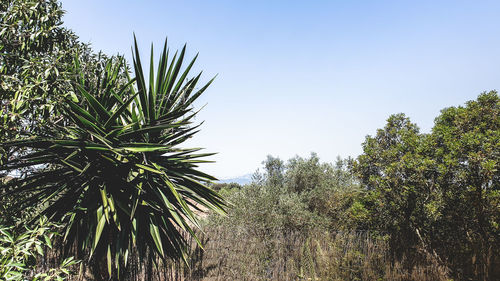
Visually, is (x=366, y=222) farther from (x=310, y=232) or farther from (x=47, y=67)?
(x=47, y=67)

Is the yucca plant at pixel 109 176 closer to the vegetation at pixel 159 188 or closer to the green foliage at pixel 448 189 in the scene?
the vegetation at pixel 159 188

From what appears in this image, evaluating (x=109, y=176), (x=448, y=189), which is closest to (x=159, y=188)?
(x=109, y=176)

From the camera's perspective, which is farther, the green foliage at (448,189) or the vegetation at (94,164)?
the green foliage at (448,189)

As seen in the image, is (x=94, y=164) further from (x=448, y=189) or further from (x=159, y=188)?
(x=448, y=189)

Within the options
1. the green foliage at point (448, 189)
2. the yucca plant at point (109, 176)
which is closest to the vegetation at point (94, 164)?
the yucca plant at point (109, 176)

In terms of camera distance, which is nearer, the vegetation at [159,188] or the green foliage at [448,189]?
the vegetation at [159,188]

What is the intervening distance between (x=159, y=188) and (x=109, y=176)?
0.64 meters

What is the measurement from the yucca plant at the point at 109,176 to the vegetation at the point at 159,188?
0.06 feet

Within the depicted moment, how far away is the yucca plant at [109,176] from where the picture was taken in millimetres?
2928

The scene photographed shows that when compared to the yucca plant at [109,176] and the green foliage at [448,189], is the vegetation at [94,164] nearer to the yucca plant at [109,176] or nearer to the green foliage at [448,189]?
the yucca plant at [109,176]

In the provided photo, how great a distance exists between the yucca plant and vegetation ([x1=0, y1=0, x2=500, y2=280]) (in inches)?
0.7

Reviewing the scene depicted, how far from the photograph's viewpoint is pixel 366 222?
5.62m

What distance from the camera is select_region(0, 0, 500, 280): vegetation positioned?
2.78 meters

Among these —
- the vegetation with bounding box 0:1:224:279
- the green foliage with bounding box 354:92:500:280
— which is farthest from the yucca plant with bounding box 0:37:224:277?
the green foliage with bounding box 354:92:500:280
